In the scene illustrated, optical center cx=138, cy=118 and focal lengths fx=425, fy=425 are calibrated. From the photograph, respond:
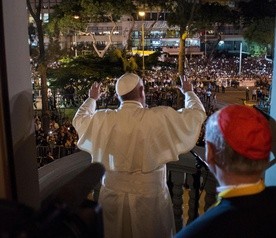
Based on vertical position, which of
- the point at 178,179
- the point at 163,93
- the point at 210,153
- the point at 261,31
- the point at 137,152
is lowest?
the point at 163,93

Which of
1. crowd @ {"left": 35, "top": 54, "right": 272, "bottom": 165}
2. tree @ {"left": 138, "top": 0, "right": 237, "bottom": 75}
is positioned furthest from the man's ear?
tree @ {"left": 138, "top": 0, "right": 237, "bottom": 75}

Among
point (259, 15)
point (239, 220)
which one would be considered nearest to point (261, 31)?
point (259, 15)

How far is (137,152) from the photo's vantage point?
2.69 metres

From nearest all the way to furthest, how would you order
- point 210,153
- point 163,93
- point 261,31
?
point 210,153 < point 261,31 < point 163,93

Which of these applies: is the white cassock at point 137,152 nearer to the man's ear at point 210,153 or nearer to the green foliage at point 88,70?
the man's ear at point 210,153

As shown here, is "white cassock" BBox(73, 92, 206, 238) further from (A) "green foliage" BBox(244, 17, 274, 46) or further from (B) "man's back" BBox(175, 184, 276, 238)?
(A) "green foliage" BBox(244, 17, 274, 46)

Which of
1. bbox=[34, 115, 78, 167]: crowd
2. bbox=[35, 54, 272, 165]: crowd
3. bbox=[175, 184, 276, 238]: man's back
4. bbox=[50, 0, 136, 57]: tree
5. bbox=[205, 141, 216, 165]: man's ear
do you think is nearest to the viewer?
bbox=[175, 184, 276, 238]: man's back

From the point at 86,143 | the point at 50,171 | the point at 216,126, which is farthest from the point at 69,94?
the point at 216,126

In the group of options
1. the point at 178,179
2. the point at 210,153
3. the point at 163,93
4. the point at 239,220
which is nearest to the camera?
the point at 239,220

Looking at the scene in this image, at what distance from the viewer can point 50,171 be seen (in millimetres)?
4035

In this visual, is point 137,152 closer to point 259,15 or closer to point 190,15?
point 190,15

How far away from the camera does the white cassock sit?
2652mm

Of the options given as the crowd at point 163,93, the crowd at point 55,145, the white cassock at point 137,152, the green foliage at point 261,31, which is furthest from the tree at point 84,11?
the white cassock at point 137,152

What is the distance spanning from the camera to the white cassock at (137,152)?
104 inches
